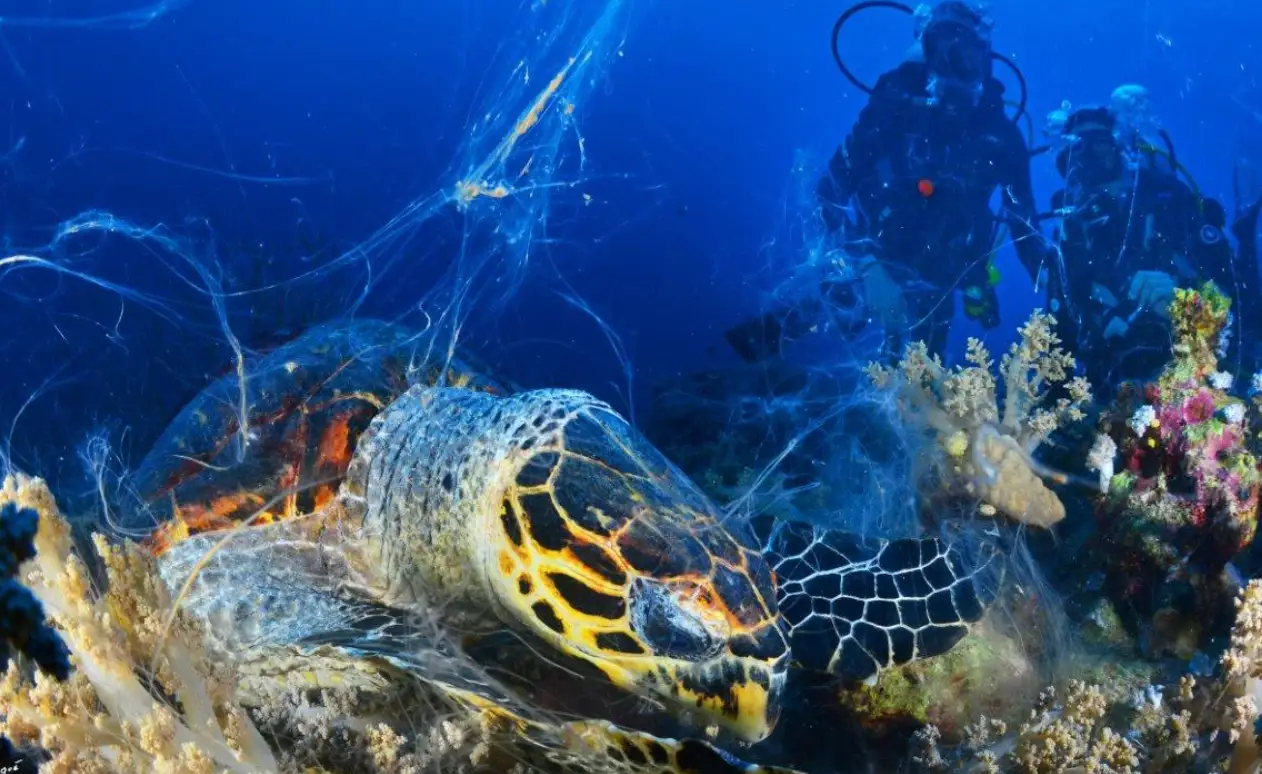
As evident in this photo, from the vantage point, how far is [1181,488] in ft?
11.0

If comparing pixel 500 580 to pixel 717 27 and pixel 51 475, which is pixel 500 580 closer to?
pixel 51 475

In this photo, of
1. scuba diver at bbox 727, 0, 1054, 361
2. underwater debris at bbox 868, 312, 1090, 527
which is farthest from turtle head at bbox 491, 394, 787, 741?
scuba diver at bbox 727, 0, 1054, 361

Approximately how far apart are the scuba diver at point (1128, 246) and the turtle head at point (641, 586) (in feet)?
17.3

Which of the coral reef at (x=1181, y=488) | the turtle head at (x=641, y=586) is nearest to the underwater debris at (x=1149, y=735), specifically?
the turtle head at (x=641, y=586)

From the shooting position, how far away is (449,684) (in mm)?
1930

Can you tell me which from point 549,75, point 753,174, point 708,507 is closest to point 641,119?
point 753,174

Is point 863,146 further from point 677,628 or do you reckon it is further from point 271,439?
point 677,628

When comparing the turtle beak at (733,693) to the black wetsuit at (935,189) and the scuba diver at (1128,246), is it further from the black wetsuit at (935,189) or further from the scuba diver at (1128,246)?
the black wetsuit at (935,189)

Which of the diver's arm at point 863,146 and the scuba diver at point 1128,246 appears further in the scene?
the diver's arm at point 863,146

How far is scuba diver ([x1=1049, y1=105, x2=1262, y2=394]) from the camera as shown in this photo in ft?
20.5

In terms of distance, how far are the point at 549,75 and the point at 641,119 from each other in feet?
114

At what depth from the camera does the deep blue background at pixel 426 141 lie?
34.2 ft

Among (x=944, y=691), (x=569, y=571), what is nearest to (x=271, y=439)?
(x=569, y=571)

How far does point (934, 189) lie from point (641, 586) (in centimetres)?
722
